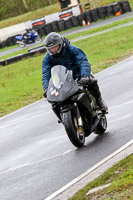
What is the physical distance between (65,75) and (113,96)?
18.3ft

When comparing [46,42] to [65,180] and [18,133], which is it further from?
[18,133]

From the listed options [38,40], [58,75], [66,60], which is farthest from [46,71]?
[38,40]

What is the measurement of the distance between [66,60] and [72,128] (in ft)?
4.60

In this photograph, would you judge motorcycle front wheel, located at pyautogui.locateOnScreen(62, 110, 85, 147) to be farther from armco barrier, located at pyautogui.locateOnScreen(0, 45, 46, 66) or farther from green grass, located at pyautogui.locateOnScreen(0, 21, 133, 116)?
armco barrier, located at pyautogui.locateOnScreen(0, 45, 46, 66)

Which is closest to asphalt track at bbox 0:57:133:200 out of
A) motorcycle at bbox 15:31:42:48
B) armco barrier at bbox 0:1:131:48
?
motorcycle at bbox 15:31:42:48

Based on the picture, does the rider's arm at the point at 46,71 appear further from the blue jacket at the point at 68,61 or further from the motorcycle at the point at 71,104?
the motorcycle at the point at 71,104

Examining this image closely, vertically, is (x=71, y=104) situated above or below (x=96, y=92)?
above

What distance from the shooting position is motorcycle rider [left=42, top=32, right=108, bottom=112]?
8.43 metres

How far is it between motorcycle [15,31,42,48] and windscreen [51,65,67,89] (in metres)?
37.4

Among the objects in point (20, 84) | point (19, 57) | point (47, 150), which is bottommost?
point (19, 57)

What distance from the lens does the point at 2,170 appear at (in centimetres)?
832

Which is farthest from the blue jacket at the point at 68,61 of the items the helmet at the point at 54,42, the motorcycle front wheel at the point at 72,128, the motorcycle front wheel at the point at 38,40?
the motorcycle front wheel at the point at 38,40

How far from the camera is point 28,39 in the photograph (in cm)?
4556

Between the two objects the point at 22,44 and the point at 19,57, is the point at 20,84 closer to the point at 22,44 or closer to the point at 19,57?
the point at 19,57
